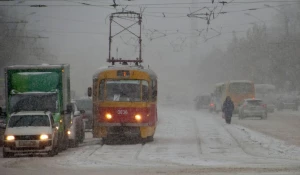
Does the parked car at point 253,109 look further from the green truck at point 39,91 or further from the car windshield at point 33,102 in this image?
the car windshield at point 33,102

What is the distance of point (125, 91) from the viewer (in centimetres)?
2855

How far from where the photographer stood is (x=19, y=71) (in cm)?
2642

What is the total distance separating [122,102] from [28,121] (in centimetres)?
494

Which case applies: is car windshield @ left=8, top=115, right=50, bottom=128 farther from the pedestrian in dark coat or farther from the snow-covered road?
the pedestrian in dark coat

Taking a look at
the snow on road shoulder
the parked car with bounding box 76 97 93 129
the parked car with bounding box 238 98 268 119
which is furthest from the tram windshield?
the parked car with bounding box 238 98 268 119

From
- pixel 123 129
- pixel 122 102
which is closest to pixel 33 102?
pixel 122 102

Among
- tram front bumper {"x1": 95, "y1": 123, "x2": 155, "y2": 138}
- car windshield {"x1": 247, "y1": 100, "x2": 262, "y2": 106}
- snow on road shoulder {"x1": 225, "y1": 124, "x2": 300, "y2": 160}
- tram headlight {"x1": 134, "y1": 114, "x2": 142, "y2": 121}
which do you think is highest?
tram headlight {"x1": 134, "y1": 114, "x2": 142, "y2": 121}

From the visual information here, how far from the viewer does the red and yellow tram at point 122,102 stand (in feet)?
92.8

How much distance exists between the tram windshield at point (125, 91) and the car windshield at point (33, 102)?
299 centimetres

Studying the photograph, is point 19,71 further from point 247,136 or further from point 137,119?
point 247,136

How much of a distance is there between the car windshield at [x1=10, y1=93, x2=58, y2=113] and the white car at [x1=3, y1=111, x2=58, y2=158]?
149cm

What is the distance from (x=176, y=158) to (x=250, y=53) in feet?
270

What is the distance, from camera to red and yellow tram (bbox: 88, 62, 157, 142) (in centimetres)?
2828

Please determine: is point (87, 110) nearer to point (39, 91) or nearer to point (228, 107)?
point (228, 107)
